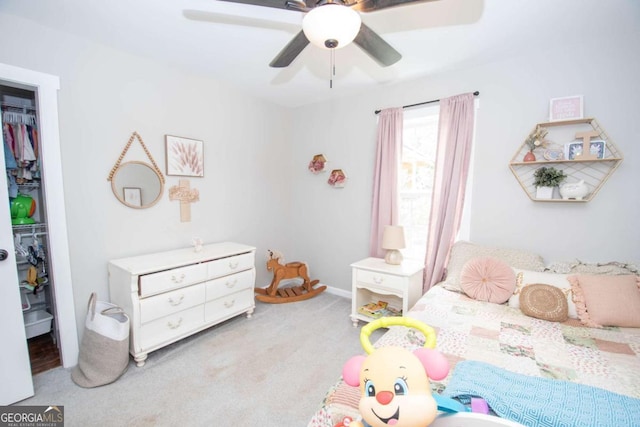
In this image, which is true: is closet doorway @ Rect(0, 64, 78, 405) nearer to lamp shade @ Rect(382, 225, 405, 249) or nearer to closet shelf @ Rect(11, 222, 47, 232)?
closet shelf @ Rect(11, 222, 47, 232)

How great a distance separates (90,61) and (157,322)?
206 centimetres

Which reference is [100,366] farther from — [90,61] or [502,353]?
[502,353]

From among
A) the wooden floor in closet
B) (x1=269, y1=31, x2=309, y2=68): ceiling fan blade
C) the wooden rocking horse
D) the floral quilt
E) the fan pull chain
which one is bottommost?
the wooden floor in closet

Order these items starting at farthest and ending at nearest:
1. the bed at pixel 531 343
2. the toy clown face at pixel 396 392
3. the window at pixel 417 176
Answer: the window at pixel 417 176 < the bed at pixel 531 343 < the toy clown face at pixel 396 392

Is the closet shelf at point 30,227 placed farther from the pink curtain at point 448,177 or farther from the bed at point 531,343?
the pink curtain at point 448,177

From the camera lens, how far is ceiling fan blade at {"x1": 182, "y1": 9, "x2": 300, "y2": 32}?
1.79 meters

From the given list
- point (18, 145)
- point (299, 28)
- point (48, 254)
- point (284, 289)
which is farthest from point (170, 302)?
point (299, 28)

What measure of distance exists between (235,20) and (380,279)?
7.59 ft

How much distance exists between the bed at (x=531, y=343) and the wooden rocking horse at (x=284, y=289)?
1608 millimetres

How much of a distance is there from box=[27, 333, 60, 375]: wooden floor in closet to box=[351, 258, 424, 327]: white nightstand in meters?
2.42

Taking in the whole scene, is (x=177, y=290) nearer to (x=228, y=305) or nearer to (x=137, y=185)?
(x=228, y=305)

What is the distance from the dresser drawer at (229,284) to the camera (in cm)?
244

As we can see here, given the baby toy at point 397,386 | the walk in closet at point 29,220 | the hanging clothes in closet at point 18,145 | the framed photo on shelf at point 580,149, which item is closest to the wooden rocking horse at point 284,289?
the walk in closet at point 29,220

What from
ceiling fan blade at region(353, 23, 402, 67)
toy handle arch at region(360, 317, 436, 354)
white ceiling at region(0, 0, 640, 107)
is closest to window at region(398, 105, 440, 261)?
white ceiling at region(0, 0, 640, 107)
